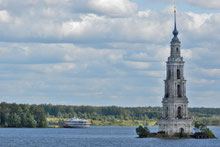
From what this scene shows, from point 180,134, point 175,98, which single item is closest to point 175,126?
point 180,134

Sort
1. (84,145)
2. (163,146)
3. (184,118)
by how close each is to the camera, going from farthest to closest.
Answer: (184,118), (84,145), (163,146)

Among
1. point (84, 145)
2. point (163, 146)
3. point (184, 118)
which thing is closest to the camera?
point (163, 146)

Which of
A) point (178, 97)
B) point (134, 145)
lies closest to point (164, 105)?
point (178, 97)

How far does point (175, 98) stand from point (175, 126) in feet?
20.8

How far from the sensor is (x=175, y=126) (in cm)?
14688

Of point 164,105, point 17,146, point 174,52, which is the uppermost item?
point 174,52

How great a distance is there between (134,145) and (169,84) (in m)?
22.4

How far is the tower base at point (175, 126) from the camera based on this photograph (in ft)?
481

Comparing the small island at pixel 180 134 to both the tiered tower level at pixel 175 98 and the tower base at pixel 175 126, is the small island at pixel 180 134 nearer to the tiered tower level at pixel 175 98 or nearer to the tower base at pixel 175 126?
the tower base at pixel 175 126

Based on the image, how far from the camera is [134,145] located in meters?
133

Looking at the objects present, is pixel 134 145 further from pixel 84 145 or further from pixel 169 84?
pixel 169 84

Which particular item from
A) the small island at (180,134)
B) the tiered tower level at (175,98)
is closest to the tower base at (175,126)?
the tiered tower level at (175,98)

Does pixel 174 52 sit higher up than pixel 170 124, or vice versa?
pixel 174 52

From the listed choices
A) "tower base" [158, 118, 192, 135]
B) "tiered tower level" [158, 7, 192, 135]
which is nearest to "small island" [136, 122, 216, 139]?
"tower base" [158, 118, 192, 135]
